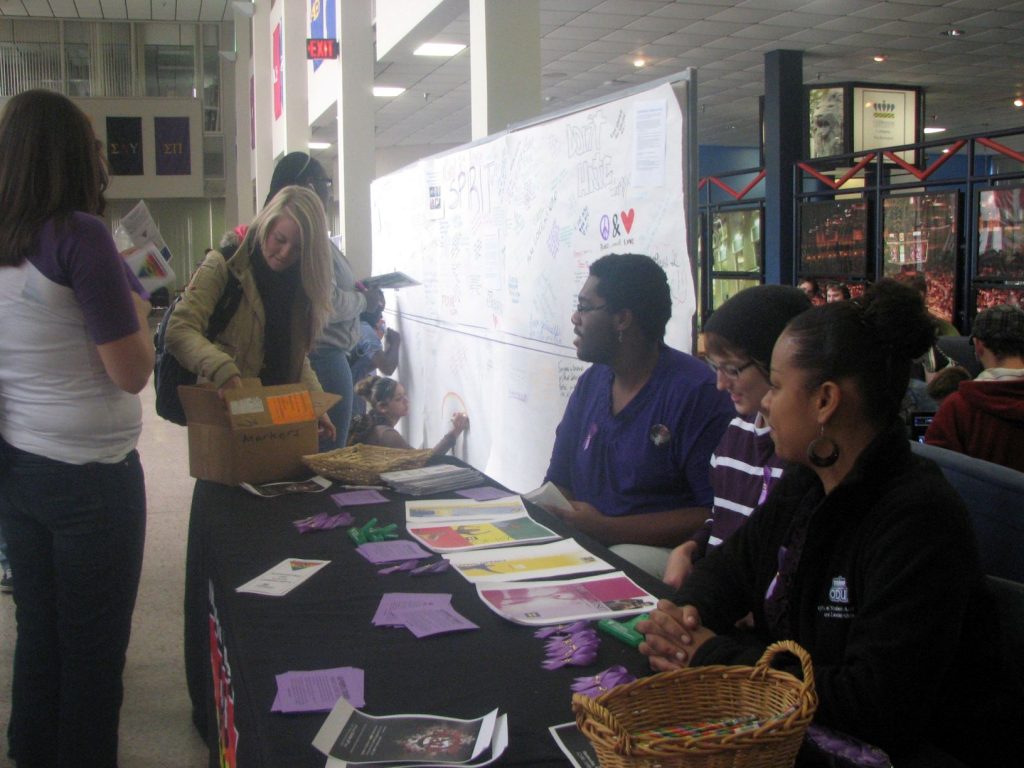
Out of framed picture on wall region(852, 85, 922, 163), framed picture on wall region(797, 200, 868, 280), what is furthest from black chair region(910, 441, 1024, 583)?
framed picture on wall region(852, 85, 922, 163)

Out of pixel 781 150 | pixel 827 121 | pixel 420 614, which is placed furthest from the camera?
pixel 827 121

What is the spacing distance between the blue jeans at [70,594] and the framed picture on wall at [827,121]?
10000mm

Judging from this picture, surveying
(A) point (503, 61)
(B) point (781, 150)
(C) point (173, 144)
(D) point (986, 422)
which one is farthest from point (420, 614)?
(C) point (173, 144)

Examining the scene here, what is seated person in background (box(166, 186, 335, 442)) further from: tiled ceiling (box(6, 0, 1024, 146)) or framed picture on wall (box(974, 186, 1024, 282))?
framed picture on wall (box(974, 186, 1024, 282))

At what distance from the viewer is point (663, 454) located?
2221 millimetres

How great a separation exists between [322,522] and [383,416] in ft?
8.16

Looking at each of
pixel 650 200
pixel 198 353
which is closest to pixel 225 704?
pixel 198 353

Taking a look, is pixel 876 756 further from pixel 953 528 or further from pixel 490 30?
pixel 490 30

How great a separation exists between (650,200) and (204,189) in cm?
1368

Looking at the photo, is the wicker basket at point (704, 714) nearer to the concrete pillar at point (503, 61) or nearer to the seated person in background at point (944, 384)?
the concrete pillar at point (503, 61)

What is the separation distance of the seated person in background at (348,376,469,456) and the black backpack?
4.04 feet

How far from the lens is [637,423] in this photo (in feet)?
7.46

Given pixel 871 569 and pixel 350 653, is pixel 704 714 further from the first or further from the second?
pixel 350 653

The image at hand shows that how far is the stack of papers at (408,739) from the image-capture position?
1027mm
